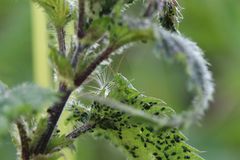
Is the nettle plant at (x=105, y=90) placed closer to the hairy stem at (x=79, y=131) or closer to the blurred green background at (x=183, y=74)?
the hairy stem at (x=79, y=131)

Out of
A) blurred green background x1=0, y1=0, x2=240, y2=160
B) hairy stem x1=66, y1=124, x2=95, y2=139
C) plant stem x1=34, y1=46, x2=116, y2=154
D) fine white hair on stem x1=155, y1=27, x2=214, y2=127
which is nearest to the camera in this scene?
fine white hair on stem x1=155, y1=27, x2=214, y2=127

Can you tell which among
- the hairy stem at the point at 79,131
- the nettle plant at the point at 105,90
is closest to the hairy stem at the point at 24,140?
the nettle plant at the point at 105,90

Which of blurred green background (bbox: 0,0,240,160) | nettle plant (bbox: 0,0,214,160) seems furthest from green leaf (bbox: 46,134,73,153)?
blurred green background (bbox: 0,0,240,160)

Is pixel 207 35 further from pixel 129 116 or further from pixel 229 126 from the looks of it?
pixel 129 116

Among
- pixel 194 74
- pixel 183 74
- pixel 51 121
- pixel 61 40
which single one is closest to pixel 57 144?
pixel 51 121

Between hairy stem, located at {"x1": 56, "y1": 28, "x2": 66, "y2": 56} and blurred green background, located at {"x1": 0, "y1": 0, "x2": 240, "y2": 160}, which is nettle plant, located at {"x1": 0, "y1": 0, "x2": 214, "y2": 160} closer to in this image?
hairy stem, located at {"x1": 56, "y1": 28, "x2": 66, "y2": 56}

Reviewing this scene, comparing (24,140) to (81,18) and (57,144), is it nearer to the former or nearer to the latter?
(57,144)
